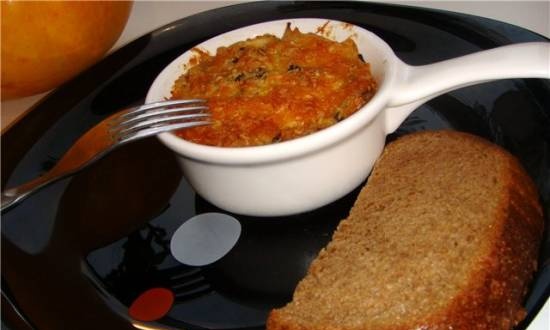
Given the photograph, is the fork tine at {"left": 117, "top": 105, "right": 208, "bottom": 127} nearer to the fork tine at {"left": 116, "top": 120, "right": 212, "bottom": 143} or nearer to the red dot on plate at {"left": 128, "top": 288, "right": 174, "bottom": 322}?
the fork tine at {"left": 116, "top": 120, "right": 212, "bottom": 143}

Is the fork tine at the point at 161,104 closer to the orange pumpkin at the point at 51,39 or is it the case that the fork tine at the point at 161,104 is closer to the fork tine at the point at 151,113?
the fork tine at the point at 151,113

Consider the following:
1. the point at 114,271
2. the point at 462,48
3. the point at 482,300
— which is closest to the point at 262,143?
the point at 114,271

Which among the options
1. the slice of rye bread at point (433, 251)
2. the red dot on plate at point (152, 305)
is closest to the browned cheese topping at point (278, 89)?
the slice of rye bread at point (433, 251)

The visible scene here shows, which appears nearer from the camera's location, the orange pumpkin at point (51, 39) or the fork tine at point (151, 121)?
the fork tine at point (151, 121)

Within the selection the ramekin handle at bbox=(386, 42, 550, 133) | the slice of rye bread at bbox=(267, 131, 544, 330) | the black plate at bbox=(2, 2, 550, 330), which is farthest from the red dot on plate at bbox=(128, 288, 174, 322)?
the ramekin handle at bbox=(386, 42, 550, 133)

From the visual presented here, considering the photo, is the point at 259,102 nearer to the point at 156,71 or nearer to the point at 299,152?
the point at 299,152

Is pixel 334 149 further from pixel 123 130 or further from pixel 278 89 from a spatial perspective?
pixel 123 130
